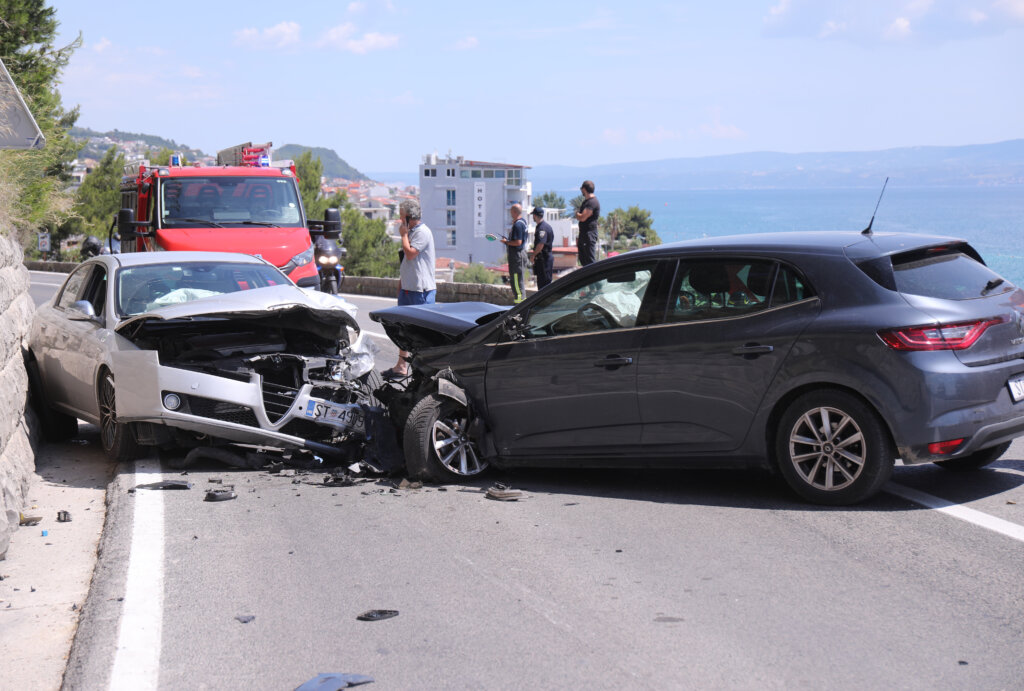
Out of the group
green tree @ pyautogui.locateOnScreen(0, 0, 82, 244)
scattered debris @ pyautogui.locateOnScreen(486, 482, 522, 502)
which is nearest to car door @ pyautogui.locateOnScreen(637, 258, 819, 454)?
scattered debris @ pyautogui.locateOnScreen(486, 482, 522, 502)

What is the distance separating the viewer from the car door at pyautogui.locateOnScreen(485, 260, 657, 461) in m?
6.90

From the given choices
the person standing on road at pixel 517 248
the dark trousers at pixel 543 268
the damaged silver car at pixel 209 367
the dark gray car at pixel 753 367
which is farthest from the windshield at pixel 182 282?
the dark trousers at pixel 543 268

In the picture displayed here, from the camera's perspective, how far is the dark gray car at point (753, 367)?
604 cm

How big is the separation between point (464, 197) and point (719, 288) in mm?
159077

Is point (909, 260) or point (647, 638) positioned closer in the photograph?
point (647, 638)

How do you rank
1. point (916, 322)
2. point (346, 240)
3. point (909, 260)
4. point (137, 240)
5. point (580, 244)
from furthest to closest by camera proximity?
point (346, 240)
point (580, 244)
point (137, 240)
point (909, 260)
point (916, 322)

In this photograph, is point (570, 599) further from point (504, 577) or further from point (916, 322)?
point (916, 322)

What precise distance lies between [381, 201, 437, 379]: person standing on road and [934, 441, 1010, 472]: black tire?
20.9 ft

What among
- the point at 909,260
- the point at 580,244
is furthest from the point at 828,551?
the point at 580,244

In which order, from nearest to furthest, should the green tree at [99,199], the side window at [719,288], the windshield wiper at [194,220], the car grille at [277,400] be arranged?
the side window at [719,288] → the car grille at [277,400] → the windshield wiper at [194,220] → the green tree at [99,199]

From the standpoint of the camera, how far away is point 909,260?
6.41 m

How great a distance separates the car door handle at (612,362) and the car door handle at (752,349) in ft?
2.31

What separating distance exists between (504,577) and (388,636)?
925 millimetres

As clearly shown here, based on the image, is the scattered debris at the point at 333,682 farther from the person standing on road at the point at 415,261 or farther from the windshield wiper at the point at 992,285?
the person standing on road at the point at 415,261
